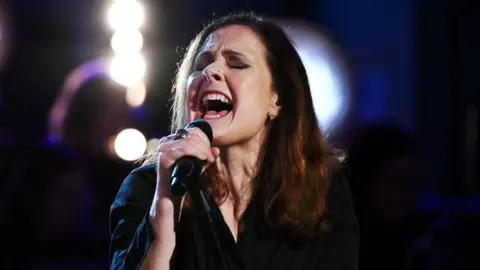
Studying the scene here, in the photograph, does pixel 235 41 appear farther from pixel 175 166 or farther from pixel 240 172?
pixel 175 166

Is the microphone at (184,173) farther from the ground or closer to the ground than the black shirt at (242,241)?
farther from the ground

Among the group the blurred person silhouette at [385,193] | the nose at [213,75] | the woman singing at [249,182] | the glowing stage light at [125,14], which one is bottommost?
the blurred person silhouette at [385,193]

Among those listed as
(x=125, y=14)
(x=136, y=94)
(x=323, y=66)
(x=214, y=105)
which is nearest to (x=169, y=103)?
(x=136, y=94)

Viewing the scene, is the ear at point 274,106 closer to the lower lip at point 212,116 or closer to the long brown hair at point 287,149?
the long brown hair at point 287,149

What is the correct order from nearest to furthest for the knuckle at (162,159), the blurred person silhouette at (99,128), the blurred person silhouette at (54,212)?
the knuckle at (162,159) → the blurred person silhouette at (54,212) → the blurred person silhouette at (99,128)

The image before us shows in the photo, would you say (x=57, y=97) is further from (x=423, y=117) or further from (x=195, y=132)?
(x=195, y=132)

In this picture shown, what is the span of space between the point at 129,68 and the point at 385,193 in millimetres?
2088

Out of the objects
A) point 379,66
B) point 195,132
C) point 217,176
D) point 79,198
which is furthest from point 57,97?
point 195,132

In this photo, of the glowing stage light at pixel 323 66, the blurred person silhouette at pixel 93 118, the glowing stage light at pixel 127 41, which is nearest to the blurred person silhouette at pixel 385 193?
the blurred person silhouette at pixel 93 118

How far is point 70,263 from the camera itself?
2.32 metres

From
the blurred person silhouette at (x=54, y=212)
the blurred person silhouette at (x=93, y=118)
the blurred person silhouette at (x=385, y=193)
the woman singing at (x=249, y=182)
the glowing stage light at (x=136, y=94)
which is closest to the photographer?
the woman singing at (x=249, y=182)

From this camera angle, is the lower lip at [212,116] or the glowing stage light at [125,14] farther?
the glowing stage light at [125,14]

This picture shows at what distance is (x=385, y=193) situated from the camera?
2.69 metres

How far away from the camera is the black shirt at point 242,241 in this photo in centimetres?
153
